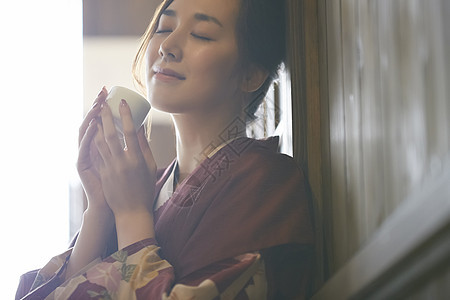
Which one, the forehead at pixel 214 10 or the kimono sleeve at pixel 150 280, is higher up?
the forehead at pixel 214 10

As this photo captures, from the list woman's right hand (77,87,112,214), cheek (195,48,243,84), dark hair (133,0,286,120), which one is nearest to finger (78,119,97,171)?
woman's right hand (77,87,112,214)

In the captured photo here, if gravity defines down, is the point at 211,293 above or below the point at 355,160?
below

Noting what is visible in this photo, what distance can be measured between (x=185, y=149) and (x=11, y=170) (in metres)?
0.42

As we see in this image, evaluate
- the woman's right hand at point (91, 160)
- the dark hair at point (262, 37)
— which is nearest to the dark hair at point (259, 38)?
the dark hair at point (262, 37)

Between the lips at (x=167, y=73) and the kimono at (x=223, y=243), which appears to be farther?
the lips at (x=167, y=73)

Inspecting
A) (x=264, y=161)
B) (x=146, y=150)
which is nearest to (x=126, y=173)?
(x=146, y=150)

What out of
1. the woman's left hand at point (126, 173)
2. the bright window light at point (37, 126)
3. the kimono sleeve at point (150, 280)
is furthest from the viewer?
the bright window light at point (37, 126)

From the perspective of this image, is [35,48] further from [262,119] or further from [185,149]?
[262,119]

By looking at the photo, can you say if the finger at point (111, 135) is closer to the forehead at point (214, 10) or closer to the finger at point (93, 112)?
the finger at point (93, 112)

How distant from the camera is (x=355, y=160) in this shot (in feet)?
2.99

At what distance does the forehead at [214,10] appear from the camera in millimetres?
1128

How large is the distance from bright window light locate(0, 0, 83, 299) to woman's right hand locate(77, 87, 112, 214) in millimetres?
55

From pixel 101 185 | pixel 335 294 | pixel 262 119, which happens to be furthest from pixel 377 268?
pixel 101 185

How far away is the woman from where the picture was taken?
103 cm
